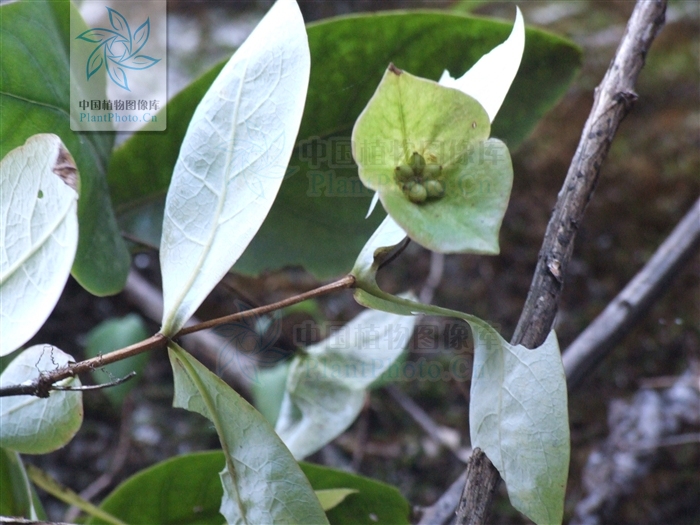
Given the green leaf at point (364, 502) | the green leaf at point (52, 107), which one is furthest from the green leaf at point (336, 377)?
the green leaf at point (52, 107)

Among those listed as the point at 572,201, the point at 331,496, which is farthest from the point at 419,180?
the point at 331,496

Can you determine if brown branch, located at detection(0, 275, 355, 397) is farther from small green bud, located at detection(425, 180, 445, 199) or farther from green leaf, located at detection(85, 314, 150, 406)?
green leaf, located at detection(85, 314, 150, 406)

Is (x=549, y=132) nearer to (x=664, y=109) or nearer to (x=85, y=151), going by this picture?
(x=664, y=109)

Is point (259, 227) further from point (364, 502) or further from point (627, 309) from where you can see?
point (627, 309)

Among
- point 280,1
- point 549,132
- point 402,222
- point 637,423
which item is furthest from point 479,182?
point 549,132

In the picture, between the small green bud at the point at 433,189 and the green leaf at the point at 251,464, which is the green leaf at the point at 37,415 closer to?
the green leaf at the point at 251,464

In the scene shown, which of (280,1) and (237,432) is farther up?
(280,1)
